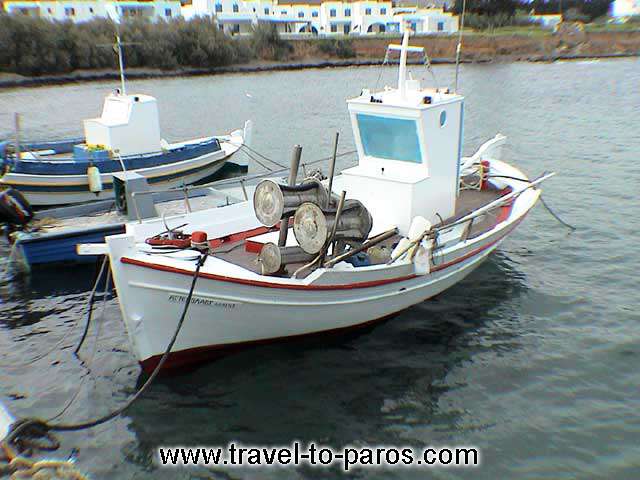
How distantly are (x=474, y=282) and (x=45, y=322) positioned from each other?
8.62 metres

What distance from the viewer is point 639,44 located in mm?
78312

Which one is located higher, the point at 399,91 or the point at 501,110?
the point at 399,91

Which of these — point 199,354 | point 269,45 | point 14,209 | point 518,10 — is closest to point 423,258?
point 199,354

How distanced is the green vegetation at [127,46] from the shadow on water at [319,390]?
172 feet

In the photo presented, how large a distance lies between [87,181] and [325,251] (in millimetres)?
11995

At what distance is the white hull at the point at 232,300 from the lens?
775 cm

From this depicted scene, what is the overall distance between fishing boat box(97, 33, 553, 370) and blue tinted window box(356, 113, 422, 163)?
0.07 ft

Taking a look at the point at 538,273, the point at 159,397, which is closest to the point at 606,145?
the point at 538,273

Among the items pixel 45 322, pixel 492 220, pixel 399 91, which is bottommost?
pixel 45 322

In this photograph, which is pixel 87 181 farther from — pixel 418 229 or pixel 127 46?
pixel 127 46

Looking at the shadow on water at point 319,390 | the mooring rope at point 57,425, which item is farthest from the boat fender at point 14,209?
the mooring rope at point 57,425

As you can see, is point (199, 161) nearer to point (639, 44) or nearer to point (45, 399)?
point (45, 399)

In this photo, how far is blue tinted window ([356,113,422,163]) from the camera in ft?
33.7

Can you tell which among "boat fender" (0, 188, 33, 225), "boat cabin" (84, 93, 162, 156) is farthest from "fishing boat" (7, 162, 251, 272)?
"boat cabin" (84, 93, 162, 156)
